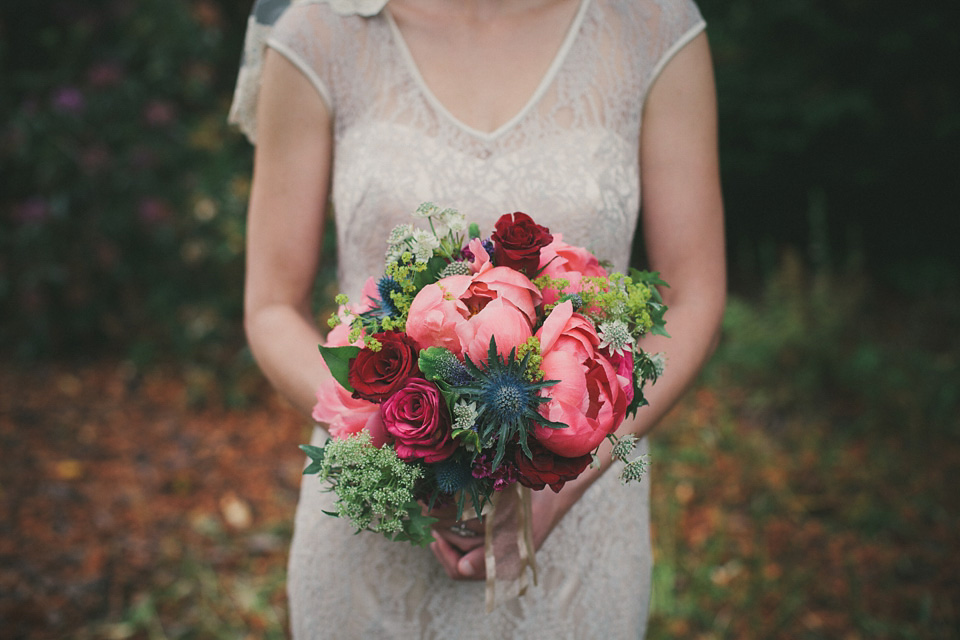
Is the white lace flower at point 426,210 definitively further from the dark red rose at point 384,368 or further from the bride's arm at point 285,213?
the bride's arm at point 285,213

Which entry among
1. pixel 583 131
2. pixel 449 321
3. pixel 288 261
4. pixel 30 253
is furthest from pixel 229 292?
pixel 449 321

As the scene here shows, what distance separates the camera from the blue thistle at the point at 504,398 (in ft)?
3.61

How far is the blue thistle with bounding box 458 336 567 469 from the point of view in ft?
3.61

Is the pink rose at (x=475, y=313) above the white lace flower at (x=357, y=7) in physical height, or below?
below

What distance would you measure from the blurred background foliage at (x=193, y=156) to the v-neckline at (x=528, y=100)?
131 inches

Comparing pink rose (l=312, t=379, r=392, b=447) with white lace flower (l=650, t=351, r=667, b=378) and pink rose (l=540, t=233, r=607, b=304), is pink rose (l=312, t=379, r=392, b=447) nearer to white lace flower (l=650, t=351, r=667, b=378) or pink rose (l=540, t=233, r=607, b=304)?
pink rose (l=540, t=233, r=607, b=304)

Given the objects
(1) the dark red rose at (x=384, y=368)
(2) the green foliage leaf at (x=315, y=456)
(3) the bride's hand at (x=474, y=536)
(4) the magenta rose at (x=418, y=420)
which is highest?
(1) the dark red rose at (x=384, y=368)

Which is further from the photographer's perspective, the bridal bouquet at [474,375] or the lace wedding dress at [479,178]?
the lace wedding dress at [479,178]

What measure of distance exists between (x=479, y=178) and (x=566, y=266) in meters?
0.48

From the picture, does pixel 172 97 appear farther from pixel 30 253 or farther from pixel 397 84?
pixel 397 84

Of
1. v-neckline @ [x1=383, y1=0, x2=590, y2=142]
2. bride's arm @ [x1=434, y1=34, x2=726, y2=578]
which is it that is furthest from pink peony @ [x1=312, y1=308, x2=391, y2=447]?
bride's arm @ [x1=434, y1=34, x2=726, y2=578]

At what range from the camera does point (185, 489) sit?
4047 millimetres

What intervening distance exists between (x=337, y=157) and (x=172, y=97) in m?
4.08

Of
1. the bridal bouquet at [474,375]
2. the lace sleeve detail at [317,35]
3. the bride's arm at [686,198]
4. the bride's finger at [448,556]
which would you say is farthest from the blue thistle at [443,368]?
the lace sleeve detail at [317,35]
